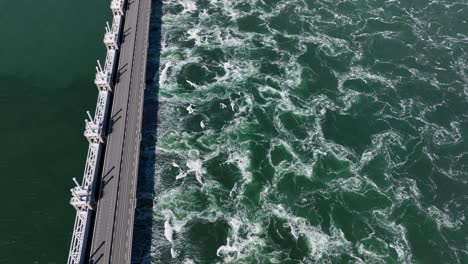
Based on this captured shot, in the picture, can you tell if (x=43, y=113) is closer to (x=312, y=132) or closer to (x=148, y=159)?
(x=148, y=159)

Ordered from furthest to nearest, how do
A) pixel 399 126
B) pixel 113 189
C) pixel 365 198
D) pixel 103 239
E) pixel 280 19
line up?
pixel 280 19
pixel 399 126
pixel 365 198
pixel 113 189
pixel 103 239

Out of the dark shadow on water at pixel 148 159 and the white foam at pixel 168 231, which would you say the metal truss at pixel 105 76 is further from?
the white foam at pixel 168 231

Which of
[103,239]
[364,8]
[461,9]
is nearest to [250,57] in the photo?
[364,8]

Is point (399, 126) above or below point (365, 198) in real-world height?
above

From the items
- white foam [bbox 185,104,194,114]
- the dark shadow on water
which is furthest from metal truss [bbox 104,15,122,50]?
white foam [bbox 185,104,194,114]

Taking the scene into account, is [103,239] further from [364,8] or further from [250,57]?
[364,8]

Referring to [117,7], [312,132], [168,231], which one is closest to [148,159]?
[168,231]

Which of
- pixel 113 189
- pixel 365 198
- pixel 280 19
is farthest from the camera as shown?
pixel 280 19
